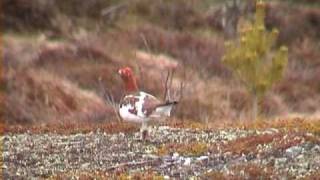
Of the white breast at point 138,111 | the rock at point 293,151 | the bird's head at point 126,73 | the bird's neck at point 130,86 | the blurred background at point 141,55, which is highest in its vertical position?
the bird's head at point 126,73

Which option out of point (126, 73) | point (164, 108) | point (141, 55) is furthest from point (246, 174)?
point (141, 55)

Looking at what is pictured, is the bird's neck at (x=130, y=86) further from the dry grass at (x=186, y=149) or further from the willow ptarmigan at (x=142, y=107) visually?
the dry grass at (x=186, y=149)

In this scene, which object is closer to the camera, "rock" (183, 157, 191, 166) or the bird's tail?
"rock" (183, 157, 191, 166)

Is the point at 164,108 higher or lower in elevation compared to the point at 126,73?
lower

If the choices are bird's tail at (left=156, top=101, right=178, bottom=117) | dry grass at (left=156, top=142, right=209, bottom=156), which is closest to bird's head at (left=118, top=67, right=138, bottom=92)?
bird's tail at (left=156, top=101, right=178, bottom=117)

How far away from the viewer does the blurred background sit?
2244cm

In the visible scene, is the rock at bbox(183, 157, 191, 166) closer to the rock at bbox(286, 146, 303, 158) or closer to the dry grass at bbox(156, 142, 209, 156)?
the dry grass at bbox(156, 142, 209, 156)

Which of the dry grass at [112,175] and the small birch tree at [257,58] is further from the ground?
the small birch tree at [257,58]

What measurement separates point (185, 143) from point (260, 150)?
124cm

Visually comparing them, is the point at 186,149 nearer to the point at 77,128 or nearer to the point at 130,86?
the point at 130,86

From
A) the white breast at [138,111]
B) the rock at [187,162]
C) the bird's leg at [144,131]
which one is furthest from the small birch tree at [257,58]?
the rock at [187,162]

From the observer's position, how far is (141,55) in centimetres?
2875

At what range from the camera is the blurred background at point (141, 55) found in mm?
22438

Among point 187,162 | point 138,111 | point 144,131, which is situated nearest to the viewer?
point 187,162
